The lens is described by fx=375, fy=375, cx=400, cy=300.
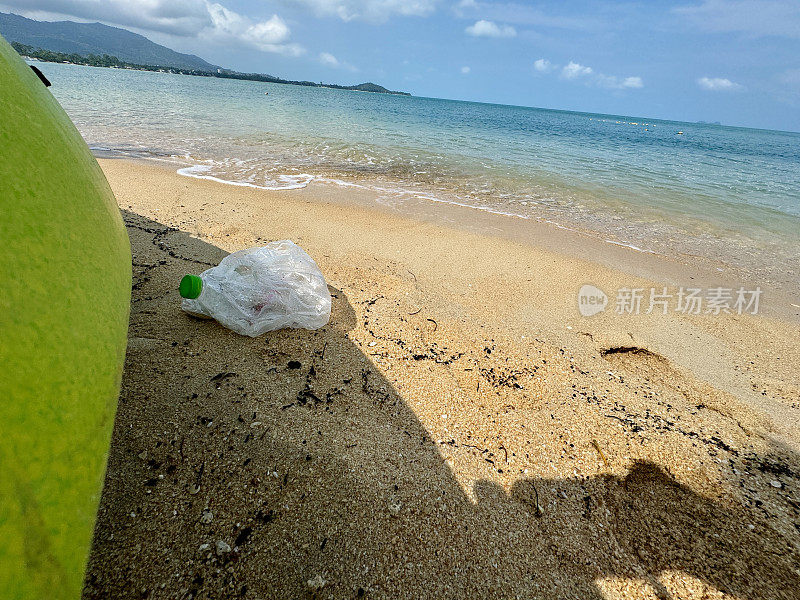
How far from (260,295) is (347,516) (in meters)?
1.69

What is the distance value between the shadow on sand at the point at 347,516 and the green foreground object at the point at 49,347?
699 mm

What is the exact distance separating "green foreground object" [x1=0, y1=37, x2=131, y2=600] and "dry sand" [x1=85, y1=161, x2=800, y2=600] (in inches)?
29.5

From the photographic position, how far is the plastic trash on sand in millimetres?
2771

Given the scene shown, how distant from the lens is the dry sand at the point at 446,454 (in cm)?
159

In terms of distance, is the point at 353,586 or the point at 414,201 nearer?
the point at 353,586

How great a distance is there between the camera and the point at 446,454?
2.15 m

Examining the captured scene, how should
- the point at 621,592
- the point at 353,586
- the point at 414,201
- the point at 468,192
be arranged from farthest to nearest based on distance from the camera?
the point at 468,192
the point at 414,201
the point at 621,592
the point at 353,586

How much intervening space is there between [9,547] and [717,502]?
2.92 metres

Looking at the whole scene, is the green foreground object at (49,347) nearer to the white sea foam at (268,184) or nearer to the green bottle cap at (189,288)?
the green bottle cap at (189,288)

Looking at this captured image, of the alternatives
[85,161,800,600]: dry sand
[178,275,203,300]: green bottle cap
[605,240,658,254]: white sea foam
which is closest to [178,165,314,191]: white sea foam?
[85,161,800,600]: dry sand

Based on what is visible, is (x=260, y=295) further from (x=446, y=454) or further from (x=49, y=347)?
(x=49, y=347)

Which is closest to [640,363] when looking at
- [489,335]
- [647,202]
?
[489,335]

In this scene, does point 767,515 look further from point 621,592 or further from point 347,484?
point 347,484

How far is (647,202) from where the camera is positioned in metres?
9.27
